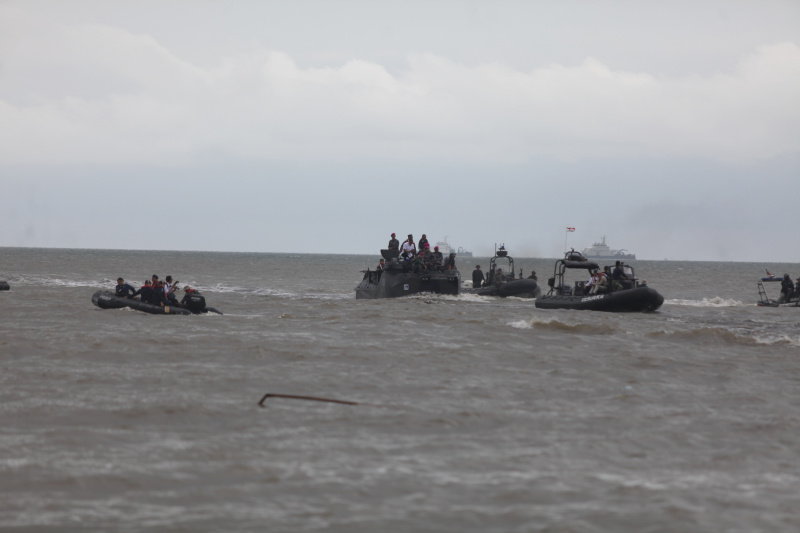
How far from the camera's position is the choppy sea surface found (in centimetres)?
686

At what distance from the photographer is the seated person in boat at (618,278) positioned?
29.0 meters

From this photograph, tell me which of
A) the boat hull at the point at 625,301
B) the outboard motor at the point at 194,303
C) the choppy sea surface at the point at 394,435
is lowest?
the choppy sea surface at the point at 394,435

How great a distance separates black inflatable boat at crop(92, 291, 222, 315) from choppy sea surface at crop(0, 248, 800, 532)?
573cm

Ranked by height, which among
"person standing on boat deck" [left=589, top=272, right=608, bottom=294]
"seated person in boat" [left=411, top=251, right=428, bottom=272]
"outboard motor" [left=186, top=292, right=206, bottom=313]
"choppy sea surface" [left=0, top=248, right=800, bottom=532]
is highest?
"seated person in boat" [left=411, top=251, right=428, bottom=272]

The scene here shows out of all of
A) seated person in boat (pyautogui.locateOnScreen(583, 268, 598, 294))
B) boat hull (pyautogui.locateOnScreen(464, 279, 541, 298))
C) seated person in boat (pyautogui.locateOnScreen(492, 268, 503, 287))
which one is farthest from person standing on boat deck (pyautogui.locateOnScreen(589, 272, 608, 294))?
seated person in boat (pyautogui.locateOnScreen(492, 268, 503, 287))

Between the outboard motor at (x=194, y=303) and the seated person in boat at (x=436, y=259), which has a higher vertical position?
the seated person in boat at (x=436, y=259)

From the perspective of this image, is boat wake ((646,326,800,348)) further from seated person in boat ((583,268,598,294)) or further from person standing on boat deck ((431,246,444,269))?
person standing on boat deck ((431,246,444,269))

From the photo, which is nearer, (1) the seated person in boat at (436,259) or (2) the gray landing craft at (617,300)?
(2) the gray landing craft at (617,300)

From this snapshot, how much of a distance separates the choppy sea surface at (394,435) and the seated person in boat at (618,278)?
33.2ft

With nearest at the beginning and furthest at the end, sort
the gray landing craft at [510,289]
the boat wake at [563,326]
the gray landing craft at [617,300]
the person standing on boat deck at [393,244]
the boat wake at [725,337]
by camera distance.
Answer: the boat wake at [725,337] < the boat wake at [563,326] < the gray landing craft at [617,300] < the person standing on boat deck at [393,244] < the gray landing craft at [510,289]

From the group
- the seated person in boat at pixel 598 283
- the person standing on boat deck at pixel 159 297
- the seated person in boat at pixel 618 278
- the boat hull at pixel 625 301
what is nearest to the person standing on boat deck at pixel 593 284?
the seated person in boat at pixel 598 283

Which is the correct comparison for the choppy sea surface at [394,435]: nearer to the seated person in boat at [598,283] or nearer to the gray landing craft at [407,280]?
the seated person in boat at [598,283]

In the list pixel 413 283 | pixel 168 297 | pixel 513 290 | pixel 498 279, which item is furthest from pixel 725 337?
pixel 498 279

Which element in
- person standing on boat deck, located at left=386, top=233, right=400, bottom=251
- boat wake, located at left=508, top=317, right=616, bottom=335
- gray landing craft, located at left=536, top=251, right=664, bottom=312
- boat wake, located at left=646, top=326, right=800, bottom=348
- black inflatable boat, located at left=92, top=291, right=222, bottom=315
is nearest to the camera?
boat wake, located at left=646, top=326, right=800, bottom=348
